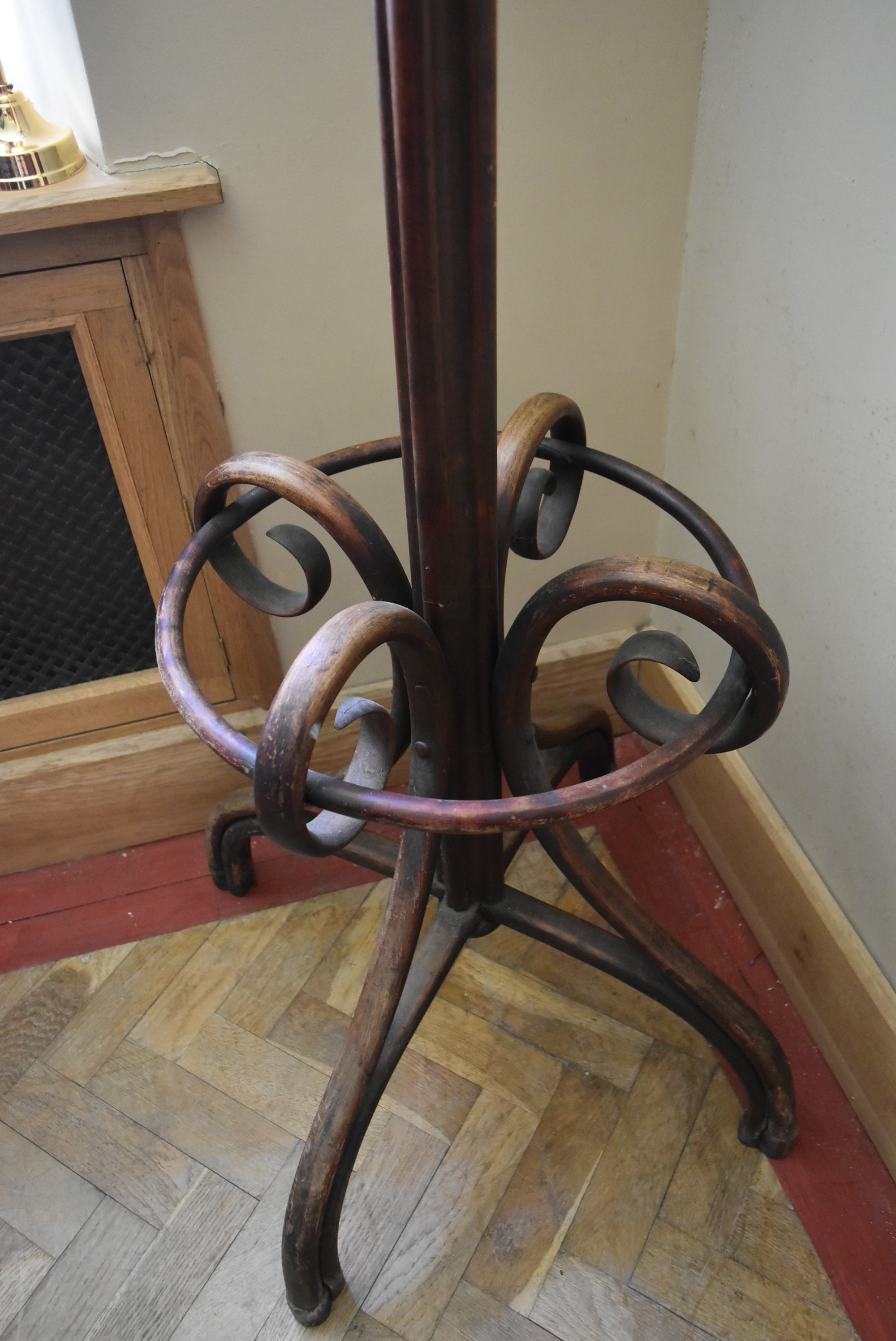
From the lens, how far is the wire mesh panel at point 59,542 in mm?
1192

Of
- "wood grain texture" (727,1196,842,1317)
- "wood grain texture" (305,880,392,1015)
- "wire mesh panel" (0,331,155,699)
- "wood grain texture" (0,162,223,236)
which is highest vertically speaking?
"wood grain texture" (0,162,223,236)

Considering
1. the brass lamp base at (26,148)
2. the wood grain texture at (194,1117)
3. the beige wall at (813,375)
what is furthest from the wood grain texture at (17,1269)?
the brass lamp base at (26,148)

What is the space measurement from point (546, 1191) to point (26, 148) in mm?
1306

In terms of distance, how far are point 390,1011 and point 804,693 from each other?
62 cm

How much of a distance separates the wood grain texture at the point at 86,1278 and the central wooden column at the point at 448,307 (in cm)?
72

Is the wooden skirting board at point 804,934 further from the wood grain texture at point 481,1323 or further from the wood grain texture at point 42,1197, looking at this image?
the wood grain texture at point 42,1197

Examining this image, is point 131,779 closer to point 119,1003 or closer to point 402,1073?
point 119,1003

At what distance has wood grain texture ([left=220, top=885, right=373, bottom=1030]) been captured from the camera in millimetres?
1329

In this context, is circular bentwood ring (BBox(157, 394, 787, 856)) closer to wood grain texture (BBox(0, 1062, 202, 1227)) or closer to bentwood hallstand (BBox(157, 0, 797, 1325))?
bentwood hallstand (BBox(157, 0, 797, 1325))

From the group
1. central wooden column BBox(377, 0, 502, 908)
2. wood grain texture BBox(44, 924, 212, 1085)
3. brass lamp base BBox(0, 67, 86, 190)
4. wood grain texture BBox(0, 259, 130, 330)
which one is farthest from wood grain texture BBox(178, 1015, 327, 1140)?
brass lamp base BBox(0, 67, 86, 190)

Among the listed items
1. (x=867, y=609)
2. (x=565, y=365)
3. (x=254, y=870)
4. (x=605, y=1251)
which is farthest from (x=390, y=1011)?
(x=565, y=365)

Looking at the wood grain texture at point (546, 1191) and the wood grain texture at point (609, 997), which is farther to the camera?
the wood grain texture at point (609, 997)

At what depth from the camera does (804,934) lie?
1256mm

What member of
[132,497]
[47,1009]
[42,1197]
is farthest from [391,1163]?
[132,497]
